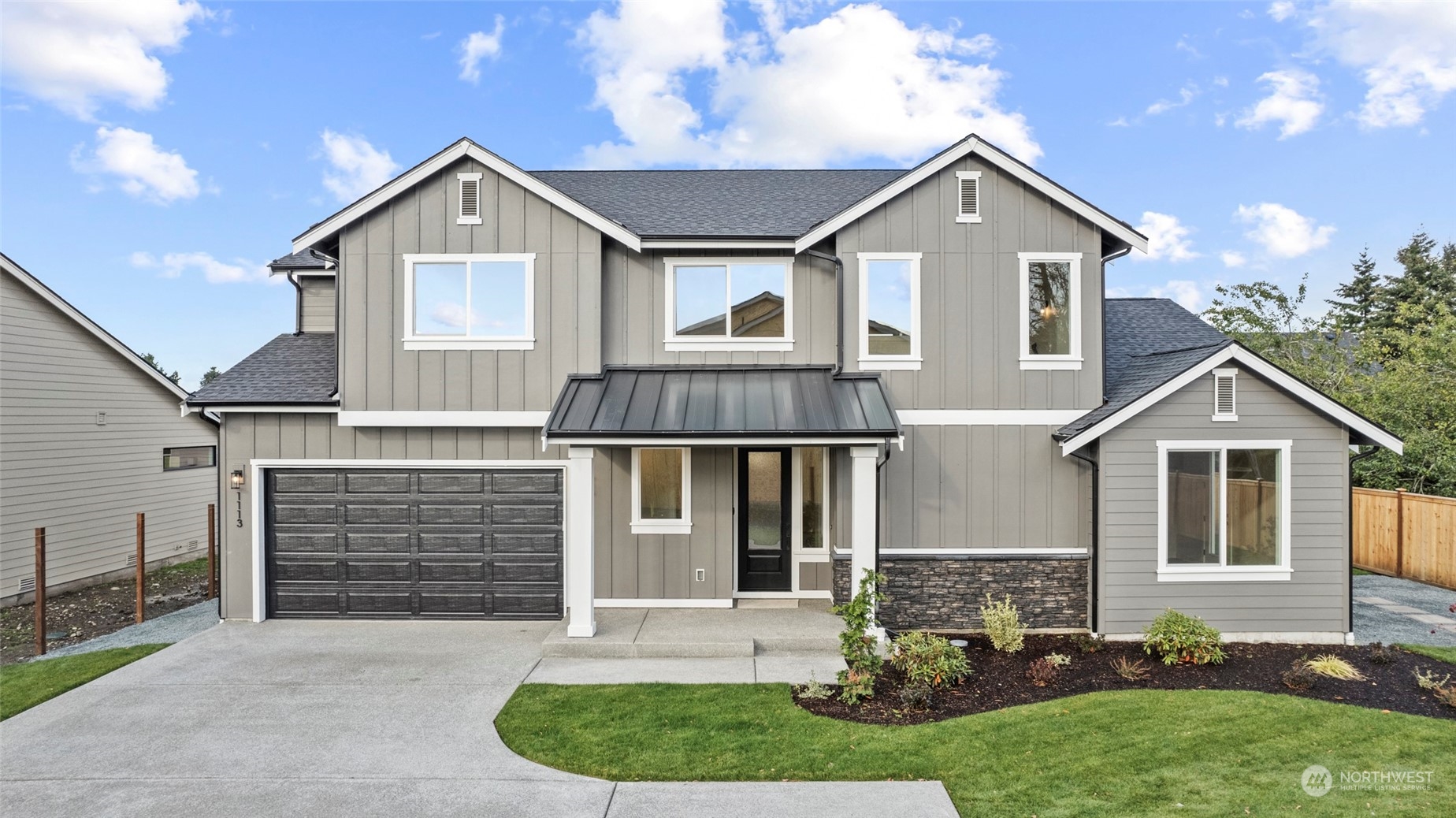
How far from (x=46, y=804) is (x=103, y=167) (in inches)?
792

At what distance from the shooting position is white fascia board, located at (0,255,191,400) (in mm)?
11214

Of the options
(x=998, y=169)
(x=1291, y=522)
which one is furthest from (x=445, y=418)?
(x=1291, y=522)

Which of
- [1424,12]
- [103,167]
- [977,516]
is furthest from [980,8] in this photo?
[103,167]

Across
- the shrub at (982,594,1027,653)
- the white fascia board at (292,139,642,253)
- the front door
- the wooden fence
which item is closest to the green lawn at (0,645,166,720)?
the white fascia board at (292,139,642,253)

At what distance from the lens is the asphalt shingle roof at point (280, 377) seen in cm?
924

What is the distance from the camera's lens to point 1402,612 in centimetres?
998

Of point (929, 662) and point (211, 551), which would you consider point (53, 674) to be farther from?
point (929, 662)

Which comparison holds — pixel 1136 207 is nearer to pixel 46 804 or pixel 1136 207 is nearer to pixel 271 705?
pixel 271 705

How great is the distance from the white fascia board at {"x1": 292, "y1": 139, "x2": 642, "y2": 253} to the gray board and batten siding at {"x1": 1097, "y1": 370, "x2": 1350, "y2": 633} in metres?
7.36

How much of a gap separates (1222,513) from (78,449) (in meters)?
19.2

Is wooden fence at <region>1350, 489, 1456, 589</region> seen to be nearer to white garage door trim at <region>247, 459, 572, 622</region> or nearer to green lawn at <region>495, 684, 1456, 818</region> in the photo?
green lawn at <region>495, 684, 1456, 818</region>

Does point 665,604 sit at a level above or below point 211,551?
below

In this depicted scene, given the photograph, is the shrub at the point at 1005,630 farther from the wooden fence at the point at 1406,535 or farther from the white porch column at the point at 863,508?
the wooden fence at the point at 1406,535

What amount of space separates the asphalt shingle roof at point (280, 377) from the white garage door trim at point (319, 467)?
37.4 inches
